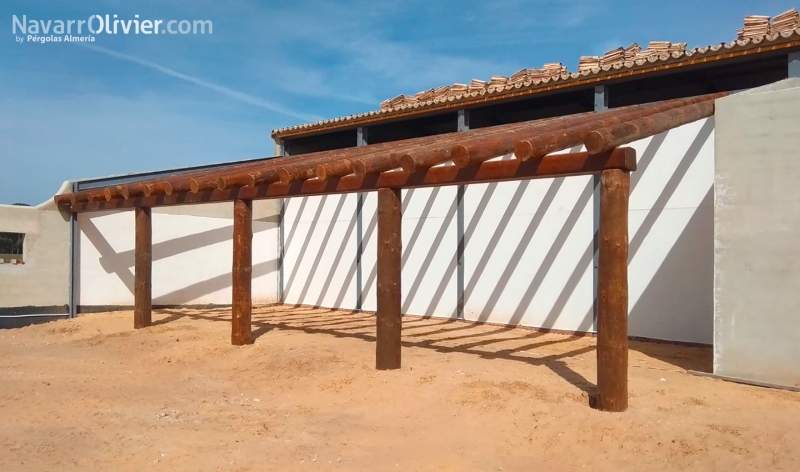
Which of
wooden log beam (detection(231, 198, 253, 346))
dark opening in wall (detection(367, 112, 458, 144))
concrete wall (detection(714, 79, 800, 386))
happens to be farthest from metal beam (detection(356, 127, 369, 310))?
concrete wall (detection(714, 79, 800, 386))

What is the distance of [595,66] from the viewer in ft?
43.6

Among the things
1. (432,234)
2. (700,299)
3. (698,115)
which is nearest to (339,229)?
(432,234)

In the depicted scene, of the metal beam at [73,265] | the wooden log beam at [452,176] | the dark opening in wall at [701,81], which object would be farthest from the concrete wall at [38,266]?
the dark opening in wall at [701,81]

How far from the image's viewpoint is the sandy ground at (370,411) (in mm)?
5500

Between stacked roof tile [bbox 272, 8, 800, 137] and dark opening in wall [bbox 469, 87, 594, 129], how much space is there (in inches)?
21.8

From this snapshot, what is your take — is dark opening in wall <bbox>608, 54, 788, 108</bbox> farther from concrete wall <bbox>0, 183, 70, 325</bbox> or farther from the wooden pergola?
concrete wall <bbox>0, 183, 70, 325</bbox>

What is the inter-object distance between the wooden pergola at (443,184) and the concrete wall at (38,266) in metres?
1.43

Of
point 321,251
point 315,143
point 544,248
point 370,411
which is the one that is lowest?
point 370,411

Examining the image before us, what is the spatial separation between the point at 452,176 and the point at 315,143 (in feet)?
38.9

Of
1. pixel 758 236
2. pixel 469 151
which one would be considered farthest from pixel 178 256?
pixel 758 236

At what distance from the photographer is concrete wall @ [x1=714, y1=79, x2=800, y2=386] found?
287 inches

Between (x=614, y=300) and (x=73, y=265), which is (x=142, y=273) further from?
(x=614, y=300)

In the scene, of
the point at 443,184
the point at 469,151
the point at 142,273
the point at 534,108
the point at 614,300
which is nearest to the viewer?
the point at 614,300

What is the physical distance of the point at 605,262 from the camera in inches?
255
